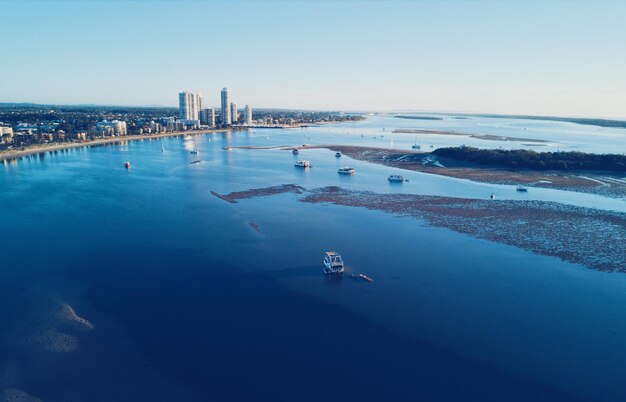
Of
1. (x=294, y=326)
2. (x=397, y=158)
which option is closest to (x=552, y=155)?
(x=397, y=158)

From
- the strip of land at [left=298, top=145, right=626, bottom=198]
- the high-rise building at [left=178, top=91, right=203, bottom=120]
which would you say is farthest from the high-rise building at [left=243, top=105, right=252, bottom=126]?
the strip of land at [left=298, top=145, right=626, bottom=198]

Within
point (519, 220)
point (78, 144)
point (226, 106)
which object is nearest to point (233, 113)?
point (226, 106)

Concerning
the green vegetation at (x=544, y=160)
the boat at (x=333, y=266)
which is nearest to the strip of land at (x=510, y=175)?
the green vegetation at (x=544, y=160)

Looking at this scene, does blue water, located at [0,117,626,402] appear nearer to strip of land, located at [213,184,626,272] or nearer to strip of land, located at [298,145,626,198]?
strip of land, located at [213,184,626,272]

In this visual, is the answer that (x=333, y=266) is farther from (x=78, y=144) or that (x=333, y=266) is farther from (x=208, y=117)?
(x=208, y=117)

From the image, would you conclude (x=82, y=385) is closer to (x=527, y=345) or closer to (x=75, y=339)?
(x=75, y=339)
